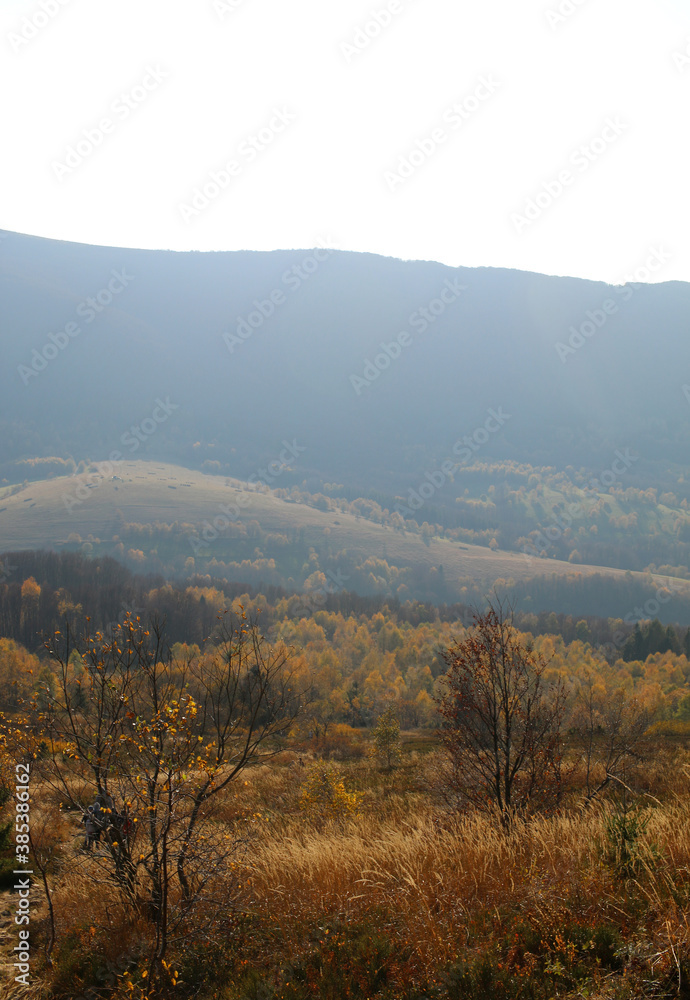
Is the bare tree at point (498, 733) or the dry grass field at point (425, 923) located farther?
the bare tree at point (498, 733)

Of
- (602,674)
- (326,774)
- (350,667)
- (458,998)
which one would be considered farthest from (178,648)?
(458,998)

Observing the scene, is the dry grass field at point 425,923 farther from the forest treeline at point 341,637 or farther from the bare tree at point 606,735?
the forest treeline at point 341,637

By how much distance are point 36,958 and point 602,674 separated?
270ft

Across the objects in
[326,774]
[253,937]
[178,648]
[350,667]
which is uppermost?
[253,937]

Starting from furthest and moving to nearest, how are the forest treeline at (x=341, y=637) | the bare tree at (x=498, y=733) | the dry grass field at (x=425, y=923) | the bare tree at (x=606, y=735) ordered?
the forest treeline at (x=341, y=637), the bare tree at (x=606, y=735), the bare tree at (x=498, y=733), the dry grass field at (x=425, y=923)

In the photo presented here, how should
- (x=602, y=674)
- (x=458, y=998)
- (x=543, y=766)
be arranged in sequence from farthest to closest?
(x=602, y=674) → (x=543, y=766) → (x=458, y=998)

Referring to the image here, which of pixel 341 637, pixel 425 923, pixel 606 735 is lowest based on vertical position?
pixel 341 637

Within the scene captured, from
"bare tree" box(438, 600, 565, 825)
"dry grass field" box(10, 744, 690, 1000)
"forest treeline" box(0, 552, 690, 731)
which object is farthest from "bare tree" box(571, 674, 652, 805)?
"forest treeline" box(0, 552, 690, 731)

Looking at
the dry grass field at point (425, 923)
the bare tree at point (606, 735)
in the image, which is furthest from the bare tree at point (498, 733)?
the dry grass field at point (425, 923)

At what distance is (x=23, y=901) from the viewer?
9.91 metres

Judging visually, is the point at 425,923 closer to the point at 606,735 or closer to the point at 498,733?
the point at 498,733

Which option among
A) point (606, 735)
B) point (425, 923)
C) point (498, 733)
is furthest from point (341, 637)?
point (425, 923)

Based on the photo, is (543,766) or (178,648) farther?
(178,648)

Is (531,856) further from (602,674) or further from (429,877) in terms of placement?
(602,674)
